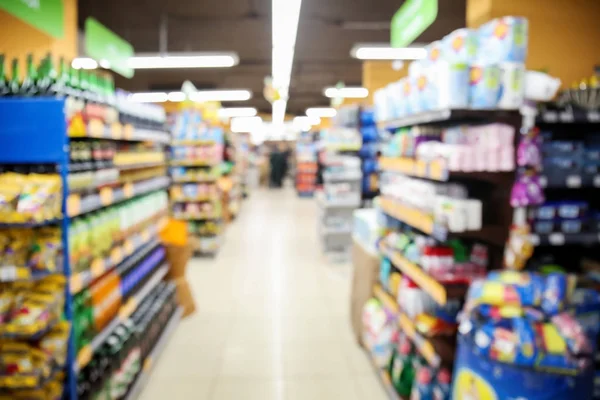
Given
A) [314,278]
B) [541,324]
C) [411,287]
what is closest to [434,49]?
[411,287]

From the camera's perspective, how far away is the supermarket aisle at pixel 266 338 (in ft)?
12.4

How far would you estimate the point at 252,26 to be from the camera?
10062mm

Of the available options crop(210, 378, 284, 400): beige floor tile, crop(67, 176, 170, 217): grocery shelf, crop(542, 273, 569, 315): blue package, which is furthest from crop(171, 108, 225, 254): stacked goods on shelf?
crop(542, 273, 569, 315): blue package

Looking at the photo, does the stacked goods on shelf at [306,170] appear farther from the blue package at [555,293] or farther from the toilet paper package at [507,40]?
the blue package at [555,293]

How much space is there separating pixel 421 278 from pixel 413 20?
2.86 metres

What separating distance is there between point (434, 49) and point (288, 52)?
543cm

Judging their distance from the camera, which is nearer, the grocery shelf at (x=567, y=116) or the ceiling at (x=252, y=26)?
the grocery shelf at (x=567, y=116)

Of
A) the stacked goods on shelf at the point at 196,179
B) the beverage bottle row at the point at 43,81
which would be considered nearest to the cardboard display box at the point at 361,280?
the beverage bottle row at the point at 43,81

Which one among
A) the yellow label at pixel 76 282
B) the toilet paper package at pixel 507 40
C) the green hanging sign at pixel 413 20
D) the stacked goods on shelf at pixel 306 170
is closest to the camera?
the toilet paper package at pixel 507 40

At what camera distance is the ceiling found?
8.55m

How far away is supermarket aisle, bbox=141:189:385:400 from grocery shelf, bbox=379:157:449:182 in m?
1.72

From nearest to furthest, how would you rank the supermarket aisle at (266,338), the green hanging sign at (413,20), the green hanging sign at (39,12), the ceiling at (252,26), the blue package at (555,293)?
the blue package at (555,293)
the green hanging sign at (39,12)
the supermarket aisle at (266,338)
the green hanging sign at (413,20)
the ceiling at (252,26)

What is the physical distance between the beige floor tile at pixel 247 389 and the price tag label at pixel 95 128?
2.04 m

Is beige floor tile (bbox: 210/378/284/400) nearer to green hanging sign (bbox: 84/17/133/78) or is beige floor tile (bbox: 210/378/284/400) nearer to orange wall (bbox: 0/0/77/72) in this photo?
green hanging sign (bbox: 84/17/133/78)
